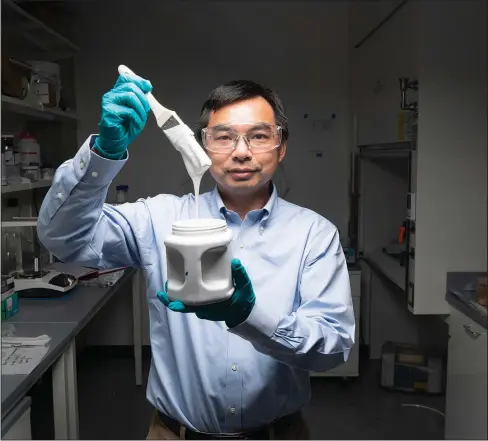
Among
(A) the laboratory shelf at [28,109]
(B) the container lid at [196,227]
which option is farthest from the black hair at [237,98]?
(A) the laboratory shelf at [28,109]

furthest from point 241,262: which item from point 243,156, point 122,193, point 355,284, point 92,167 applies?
point 355,284

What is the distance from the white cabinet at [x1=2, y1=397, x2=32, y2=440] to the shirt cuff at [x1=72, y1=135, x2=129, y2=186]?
66 cm

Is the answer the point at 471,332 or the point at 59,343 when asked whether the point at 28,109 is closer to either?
the point at 59,343

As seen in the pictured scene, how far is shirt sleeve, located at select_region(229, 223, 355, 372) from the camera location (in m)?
0.81

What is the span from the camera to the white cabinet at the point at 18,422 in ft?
3.70

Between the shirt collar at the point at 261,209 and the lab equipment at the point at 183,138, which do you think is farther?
the shirt collar at the point at 261,209

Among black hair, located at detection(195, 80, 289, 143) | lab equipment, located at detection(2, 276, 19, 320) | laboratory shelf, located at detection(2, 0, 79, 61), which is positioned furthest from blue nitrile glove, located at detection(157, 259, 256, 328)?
lab equipment, located at detection(2, 276, 19, 320)

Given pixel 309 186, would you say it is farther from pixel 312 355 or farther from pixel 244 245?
pixel 312 355

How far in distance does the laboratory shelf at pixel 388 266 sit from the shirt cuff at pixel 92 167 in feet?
3.19

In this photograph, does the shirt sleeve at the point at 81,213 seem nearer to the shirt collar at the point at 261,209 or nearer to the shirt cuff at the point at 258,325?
the shirt collar at the point at 261,209

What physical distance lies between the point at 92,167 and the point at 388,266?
114 centimetres

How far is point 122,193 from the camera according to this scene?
121cm

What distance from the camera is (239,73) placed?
1.23 m

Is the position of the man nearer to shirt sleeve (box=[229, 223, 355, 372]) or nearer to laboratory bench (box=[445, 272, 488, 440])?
shirt sleeve (box=[229, 223, 355, 372])
